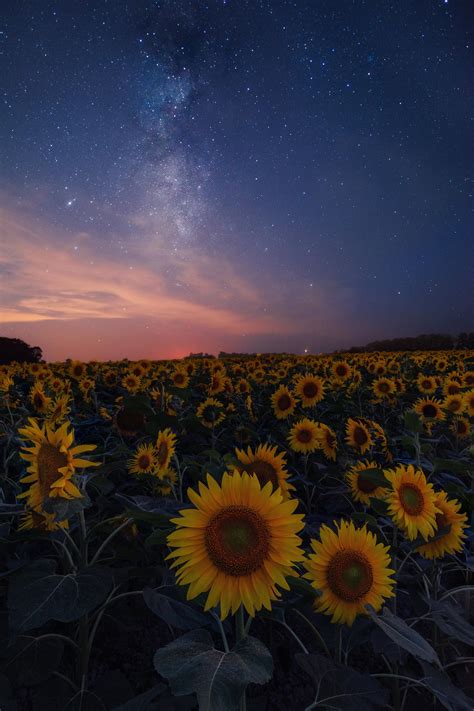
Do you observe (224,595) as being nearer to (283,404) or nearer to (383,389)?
(283,404)

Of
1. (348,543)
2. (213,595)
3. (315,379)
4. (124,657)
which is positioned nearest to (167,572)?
(213,595)

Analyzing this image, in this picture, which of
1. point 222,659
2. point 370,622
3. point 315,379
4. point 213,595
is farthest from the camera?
point 315,379

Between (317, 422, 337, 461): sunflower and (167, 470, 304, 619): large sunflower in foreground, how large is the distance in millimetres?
2929

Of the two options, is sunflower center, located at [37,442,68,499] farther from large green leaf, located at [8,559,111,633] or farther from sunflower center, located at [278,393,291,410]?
sunflower center, located at [278,393,291,410]

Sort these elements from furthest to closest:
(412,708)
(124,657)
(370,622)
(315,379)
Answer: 1. (315,379)
2. (124,657)
3. (412,708)
4. (370,622)

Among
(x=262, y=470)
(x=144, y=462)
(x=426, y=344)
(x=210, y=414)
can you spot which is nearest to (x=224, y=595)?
(x=262, y=470)

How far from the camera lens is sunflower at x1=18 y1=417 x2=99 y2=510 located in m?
1.68

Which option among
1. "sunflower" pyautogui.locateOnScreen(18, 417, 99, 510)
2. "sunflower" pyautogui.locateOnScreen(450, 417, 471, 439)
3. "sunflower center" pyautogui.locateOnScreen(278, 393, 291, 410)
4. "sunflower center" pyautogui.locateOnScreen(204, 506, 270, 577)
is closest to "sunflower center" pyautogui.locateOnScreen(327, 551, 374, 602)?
"sunflower center" pyautogui.locateOnScreen(204, 506, 270, 577)

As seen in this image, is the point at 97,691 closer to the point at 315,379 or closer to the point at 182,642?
the point at 182,642

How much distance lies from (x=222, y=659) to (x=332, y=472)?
263cm

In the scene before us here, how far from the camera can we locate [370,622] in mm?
1832

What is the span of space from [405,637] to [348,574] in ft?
1.05

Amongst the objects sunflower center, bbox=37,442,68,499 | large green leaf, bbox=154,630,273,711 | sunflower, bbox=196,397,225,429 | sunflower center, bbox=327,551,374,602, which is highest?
sunflower center, bbox=37,442,68,499

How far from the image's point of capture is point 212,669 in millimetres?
1157
